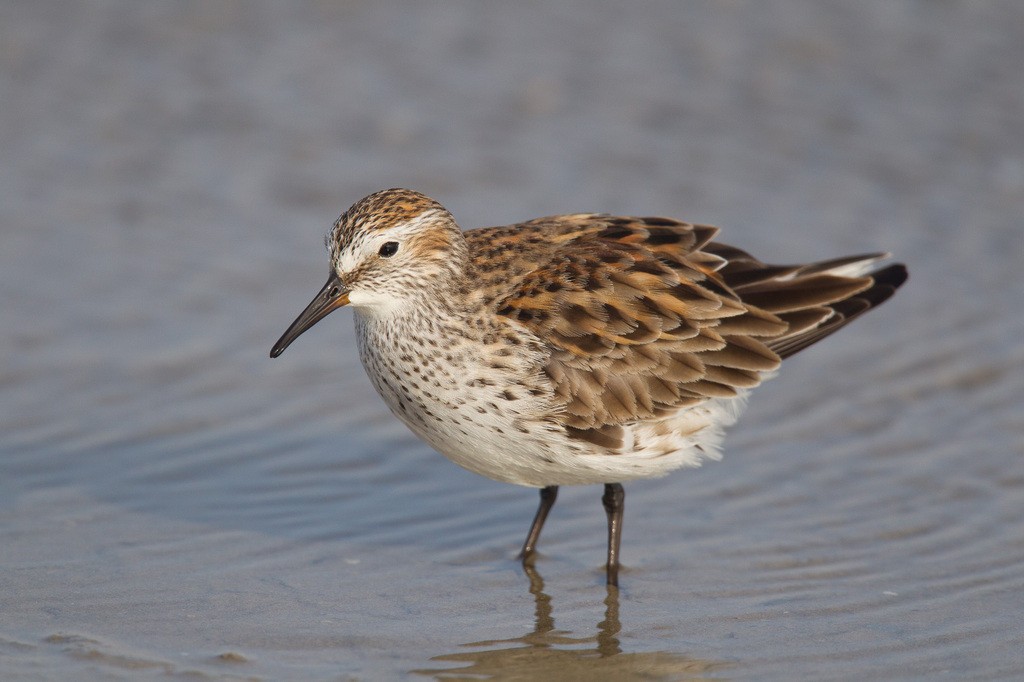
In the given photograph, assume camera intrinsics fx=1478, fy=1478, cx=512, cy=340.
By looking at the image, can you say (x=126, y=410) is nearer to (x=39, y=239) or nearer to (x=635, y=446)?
(x=39, y=239)

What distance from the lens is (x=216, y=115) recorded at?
1184 cm

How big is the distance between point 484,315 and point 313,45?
6247 mm

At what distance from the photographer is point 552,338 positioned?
6980 millimetres

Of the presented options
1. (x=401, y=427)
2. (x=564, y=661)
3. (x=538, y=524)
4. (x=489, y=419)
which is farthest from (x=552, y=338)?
(x=401, y=427)

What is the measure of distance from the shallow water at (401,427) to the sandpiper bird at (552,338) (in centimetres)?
70

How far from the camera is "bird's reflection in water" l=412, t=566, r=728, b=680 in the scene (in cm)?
637

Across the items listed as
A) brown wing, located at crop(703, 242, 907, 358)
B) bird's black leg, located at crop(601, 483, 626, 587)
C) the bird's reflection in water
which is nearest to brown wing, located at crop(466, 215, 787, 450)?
brown wing, located at crop(703, 242, 907, 358)

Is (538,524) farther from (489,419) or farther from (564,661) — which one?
(564,661)

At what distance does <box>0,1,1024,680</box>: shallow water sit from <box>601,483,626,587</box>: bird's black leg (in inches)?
6.4

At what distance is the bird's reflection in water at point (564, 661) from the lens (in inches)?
251

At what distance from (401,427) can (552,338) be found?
2284mm

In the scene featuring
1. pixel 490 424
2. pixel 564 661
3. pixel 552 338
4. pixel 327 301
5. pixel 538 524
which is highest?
pixel 327 301

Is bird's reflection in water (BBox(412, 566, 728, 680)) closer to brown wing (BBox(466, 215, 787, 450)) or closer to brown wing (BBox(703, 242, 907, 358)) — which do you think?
brown wing (BBox(466, 215, 787, 450))

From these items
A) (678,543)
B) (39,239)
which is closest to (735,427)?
(678,543)
